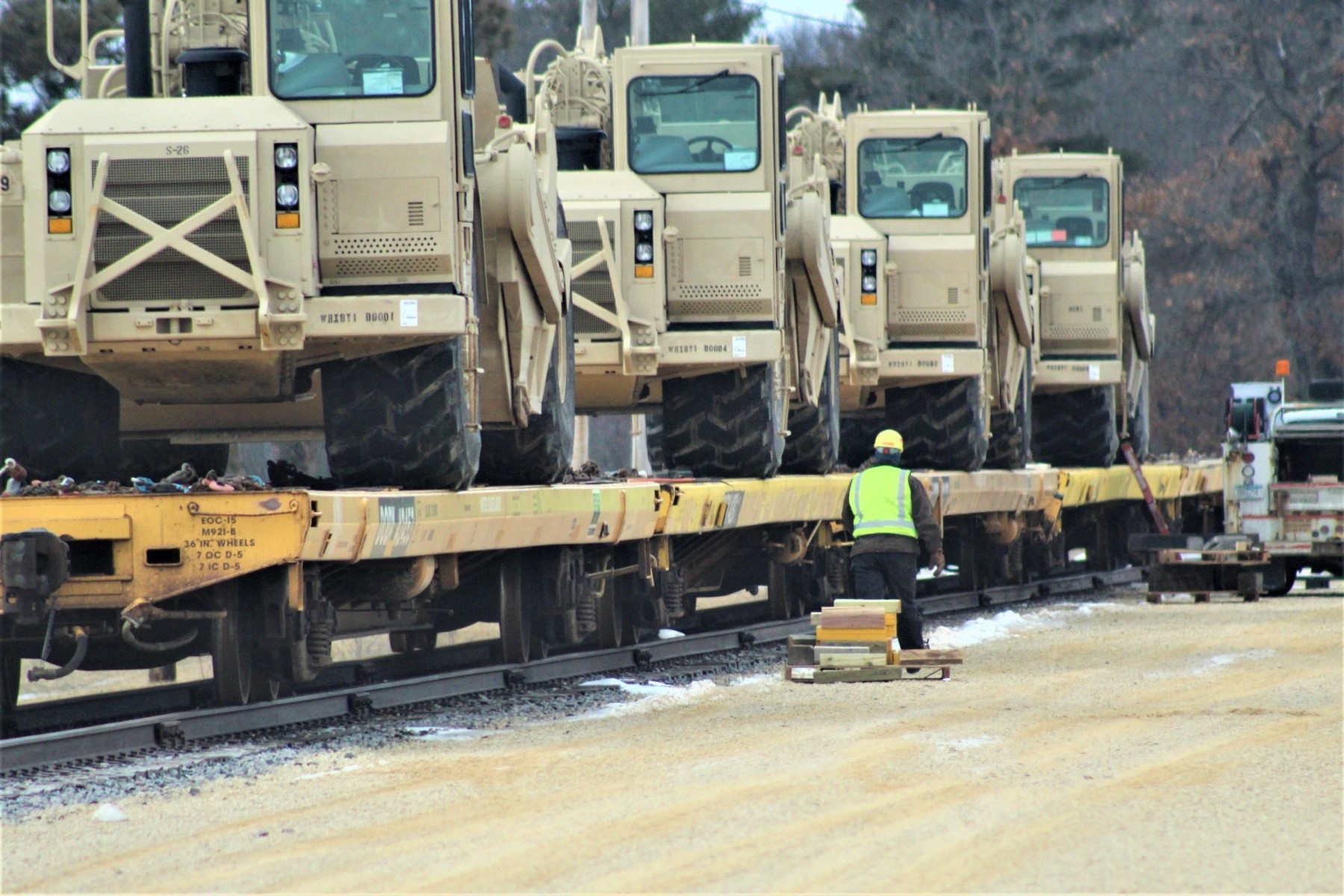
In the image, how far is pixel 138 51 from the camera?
1247 centimetres

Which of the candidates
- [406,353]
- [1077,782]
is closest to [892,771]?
[1077,782]

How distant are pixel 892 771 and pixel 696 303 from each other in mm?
7850

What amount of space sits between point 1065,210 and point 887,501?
533 inches

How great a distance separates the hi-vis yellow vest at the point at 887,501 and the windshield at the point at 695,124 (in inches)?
138

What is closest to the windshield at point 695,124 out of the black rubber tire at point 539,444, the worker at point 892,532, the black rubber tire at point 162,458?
the black rubber tire at point 539,444

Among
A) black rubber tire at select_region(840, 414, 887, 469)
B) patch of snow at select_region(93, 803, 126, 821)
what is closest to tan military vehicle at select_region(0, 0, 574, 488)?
patch of snow at select_region(93, 803, 126, 821)

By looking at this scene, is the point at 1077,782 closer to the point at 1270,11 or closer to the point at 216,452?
the point at 216,452

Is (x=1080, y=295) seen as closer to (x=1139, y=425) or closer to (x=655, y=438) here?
(x=1139, y=425)

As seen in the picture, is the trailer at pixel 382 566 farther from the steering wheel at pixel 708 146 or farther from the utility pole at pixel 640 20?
the utility pole at pixel 640 20

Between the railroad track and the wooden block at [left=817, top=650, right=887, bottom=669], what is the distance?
168 centimetres

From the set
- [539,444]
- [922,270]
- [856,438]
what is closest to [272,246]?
[539,444]

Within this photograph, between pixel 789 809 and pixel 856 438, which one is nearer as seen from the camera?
pixel 789 809

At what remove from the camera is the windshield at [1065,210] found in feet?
88.9

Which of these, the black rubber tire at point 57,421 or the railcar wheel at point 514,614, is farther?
the railcar wheel at point 514,614
